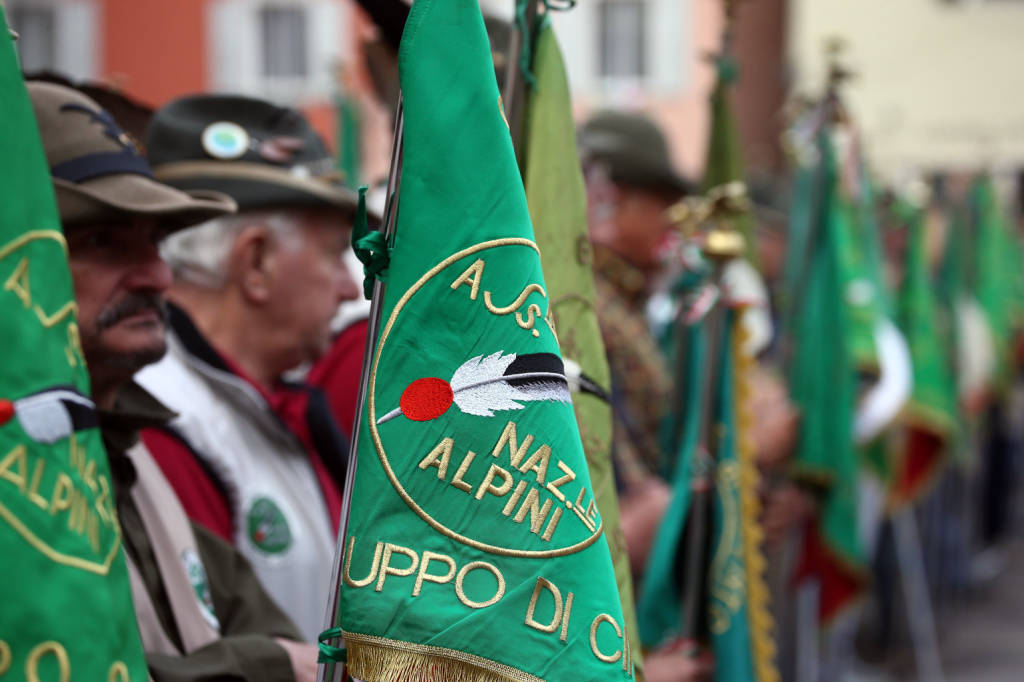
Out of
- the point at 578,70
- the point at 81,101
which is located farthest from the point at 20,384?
the point at 578,70

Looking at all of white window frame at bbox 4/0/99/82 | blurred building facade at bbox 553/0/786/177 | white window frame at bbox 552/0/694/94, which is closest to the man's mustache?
blurred building facade at bbox 553/0/786/177

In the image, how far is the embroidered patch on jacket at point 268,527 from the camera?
96.0 inches

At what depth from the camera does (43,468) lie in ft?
3.93

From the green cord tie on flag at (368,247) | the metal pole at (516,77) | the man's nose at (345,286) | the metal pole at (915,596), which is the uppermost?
the metal pole at (516,77)

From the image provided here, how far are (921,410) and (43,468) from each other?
5.56 m

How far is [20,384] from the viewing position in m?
1.18

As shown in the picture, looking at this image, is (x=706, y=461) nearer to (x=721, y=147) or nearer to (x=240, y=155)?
(x=240, y=155)

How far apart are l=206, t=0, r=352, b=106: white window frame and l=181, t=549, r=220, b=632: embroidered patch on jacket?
17.9 m

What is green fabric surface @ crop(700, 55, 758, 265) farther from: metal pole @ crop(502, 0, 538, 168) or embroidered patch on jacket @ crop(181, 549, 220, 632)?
embroidered patch on jacket @ crop(181, 549, 220, 632)

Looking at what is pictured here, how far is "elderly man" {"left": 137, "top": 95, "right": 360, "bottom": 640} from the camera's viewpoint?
8.07 feet

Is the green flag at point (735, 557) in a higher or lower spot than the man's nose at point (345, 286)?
lower

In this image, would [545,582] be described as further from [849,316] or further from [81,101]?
[849,316]

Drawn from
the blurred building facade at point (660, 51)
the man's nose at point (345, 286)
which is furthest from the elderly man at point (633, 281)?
the blurred building facade at point (660, 51)

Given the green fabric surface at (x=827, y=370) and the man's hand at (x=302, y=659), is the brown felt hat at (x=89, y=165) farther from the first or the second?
the green fabric surface at (x=827, y=370)
